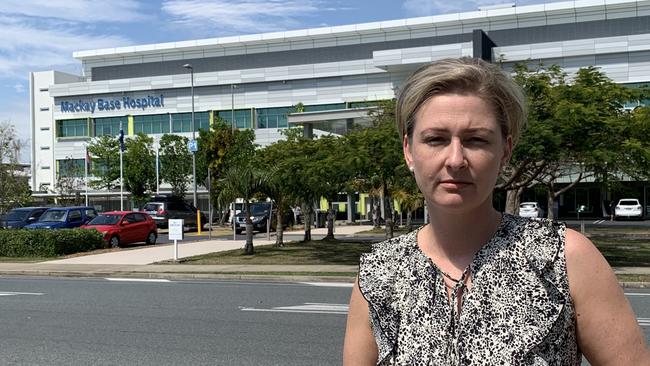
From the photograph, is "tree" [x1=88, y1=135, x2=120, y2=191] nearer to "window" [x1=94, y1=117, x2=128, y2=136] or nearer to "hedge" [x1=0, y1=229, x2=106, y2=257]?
"window" [x1=94, y1=117, x2=128, y2=136]

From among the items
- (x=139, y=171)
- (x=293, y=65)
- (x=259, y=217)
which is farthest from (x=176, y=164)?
(x=259, y=217)

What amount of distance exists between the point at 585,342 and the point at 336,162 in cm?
1731

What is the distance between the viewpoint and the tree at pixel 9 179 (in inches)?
1601

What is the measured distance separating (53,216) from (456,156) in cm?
3177

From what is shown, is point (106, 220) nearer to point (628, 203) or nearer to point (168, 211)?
point (168, 211)

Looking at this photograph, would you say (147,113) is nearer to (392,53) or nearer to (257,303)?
(392,53)

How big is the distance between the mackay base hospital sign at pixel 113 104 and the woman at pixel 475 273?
67.3 metres

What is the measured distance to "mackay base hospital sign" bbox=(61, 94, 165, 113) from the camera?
67400 mm

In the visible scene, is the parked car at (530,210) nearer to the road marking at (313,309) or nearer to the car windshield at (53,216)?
the car windshield at (53,216)

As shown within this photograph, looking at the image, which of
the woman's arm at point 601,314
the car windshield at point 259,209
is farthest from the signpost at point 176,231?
the woman's arm at point 601,314

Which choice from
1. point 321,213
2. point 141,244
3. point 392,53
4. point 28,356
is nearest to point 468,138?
point 28,356

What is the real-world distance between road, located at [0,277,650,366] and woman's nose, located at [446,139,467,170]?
5.79 meters

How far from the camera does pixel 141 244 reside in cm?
3156

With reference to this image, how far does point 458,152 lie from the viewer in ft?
5.94
